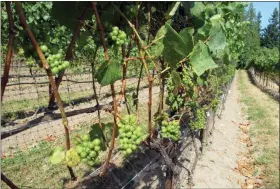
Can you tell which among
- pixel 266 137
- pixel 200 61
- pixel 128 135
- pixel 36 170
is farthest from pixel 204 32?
pixel 266 137

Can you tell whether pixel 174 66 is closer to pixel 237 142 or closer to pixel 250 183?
pixel 250 183

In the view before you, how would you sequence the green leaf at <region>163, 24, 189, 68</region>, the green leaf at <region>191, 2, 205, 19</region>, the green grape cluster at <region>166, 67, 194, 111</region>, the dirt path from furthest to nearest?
the dirt path, the green grape cluster at <region>166, 67, 194, 111</region>, the green leaf at <region>191, 2, 205, 19</region>, the green leaf at <region>163, 24, 189, 68</region>

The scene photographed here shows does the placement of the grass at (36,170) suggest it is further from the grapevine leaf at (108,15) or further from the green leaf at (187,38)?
the grapevine leaf at (108,15)

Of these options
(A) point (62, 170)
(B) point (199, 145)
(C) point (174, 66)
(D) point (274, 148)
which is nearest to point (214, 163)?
(B) point (199, 145)

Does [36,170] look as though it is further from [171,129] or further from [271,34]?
[271,34]

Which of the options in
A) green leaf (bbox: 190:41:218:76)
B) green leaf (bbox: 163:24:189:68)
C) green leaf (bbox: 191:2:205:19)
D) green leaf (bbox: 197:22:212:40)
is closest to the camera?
green leaf (bbox: 163:24:189:68)

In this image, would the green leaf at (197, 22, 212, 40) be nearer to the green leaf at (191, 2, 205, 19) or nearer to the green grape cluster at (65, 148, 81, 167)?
the green leaf at (191, 2, 205, 19)

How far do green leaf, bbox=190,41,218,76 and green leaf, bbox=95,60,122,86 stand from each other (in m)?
0.53

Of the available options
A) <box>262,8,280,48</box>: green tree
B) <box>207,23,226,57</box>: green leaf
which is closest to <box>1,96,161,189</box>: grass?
<box>207,23,226,57</box>: green leaf

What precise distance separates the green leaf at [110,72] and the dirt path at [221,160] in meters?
3.72

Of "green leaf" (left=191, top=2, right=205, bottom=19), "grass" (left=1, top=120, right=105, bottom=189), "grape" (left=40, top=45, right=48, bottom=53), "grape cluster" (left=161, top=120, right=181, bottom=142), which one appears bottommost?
"grass" (left=1, top=120, right=105, bottom=189)

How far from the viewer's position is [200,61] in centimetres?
164

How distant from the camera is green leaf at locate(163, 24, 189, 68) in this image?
1.46 m

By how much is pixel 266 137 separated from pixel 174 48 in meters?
6.98
